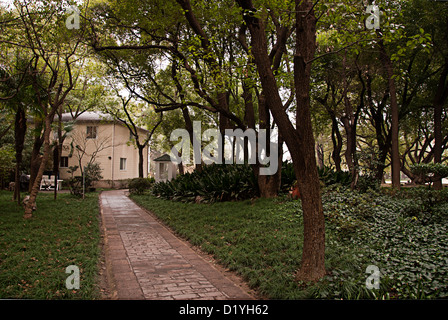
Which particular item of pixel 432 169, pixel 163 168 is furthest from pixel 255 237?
pixel 163 168

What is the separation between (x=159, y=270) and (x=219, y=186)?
6393 millimetres

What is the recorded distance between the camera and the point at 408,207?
22.7 ft

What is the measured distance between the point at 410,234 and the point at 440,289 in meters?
2.01

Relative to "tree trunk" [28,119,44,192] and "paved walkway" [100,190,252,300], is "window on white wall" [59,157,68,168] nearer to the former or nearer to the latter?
"tree trunk" [28,119,44,192]

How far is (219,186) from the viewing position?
11.5m

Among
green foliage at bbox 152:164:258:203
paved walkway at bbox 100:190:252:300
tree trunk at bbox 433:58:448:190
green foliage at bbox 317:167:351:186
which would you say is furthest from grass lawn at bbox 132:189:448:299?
tree trunk at bbox 433:58:448:190

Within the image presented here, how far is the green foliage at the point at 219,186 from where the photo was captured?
1118 centimetres

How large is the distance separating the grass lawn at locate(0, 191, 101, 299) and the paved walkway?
34 cm

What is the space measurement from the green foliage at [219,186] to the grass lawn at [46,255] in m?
4.02

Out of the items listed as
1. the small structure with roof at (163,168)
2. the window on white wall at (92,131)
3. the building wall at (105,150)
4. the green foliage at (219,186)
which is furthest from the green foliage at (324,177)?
the window on white wall at (92,131)

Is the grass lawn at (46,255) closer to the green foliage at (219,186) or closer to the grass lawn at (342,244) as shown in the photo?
the grass lawn at (342,244)

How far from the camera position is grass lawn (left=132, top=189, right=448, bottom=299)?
13.0ft

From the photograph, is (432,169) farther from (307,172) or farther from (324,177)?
(307,172)
